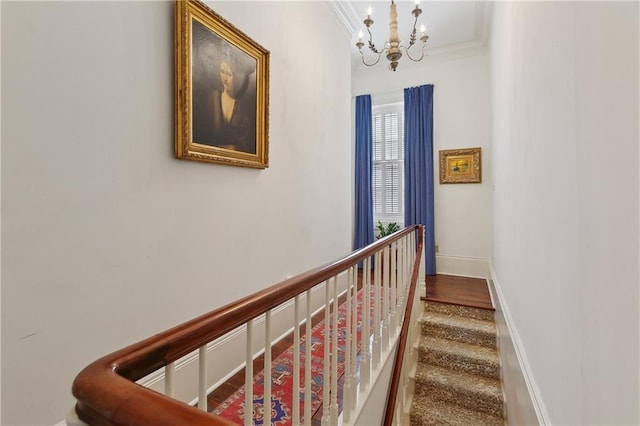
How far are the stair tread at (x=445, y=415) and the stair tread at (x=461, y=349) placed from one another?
1.44 feet

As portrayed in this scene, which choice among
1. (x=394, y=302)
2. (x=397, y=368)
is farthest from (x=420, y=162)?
(x=397, y=368)

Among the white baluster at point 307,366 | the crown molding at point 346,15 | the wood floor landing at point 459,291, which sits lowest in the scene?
the wood floor landing at point 459,291

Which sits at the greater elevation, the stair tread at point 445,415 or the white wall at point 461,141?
the white wall at point 461,141

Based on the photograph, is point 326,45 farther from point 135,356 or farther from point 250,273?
point 135,356

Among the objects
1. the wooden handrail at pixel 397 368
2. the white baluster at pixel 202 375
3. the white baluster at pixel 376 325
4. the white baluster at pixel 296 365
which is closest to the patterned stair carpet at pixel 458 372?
the wooden handrail at pixel 397 368

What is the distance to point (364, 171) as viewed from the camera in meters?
5.20

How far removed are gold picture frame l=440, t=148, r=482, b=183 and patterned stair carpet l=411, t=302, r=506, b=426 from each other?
210 cm

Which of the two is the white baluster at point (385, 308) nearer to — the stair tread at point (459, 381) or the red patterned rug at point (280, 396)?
the red patterned rug at point (280, 396)

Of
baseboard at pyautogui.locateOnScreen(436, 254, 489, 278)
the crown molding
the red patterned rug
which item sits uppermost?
the crown molding

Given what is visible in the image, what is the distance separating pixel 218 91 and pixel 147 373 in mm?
1826

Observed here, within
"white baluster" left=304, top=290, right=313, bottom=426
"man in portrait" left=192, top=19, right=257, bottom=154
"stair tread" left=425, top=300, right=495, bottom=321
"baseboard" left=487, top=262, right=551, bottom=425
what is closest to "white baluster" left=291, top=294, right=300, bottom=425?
"white baluster" left=304, top=290, right=313, bottom=426

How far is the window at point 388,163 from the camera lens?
17.1ft

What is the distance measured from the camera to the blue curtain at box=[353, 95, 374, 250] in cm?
518

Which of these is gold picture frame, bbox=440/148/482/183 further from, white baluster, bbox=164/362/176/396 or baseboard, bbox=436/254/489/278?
white baluster, bbox=164/362/176/396
